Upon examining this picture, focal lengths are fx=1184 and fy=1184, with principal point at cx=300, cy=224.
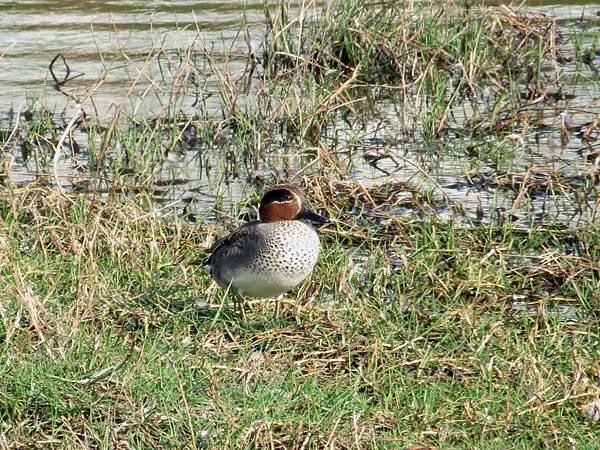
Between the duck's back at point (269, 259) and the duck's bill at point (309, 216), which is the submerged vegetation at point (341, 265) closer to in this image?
the duck's back at point (269, 259)

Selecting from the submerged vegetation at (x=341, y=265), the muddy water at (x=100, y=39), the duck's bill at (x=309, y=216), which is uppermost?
the duck's bill at (x=309, y=216)

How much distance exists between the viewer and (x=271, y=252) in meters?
4.96

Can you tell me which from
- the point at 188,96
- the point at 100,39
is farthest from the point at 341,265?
the point at 100,39

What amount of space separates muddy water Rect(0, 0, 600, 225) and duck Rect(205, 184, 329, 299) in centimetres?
109

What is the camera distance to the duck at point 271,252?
16.2ft

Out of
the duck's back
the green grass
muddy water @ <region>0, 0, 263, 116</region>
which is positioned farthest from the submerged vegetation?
muddy water @ <region>0, 0, 263, 116</region>

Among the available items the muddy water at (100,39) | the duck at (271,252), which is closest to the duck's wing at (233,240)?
the duck at (271,252)

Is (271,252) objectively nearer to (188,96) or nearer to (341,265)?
(341,265)

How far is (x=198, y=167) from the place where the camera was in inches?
297

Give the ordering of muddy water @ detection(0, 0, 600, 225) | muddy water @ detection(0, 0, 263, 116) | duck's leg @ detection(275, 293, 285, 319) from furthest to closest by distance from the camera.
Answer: muddy water @ detection(0, 0, 263, 116) → muddy water @ detection(0, 0, 600, 225) → duck's leg @ detection(275, 293, 285, 319)

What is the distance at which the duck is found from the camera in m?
4.94

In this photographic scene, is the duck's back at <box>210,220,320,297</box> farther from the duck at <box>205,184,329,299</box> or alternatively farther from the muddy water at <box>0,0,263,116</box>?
the muddy water at <box>0,0,263,116</box>

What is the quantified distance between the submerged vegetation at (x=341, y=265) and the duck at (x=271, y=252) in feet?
0.55

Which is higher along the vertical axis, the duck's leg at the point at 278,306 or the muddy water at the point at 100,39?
the duck's leg at the point at 278,306
